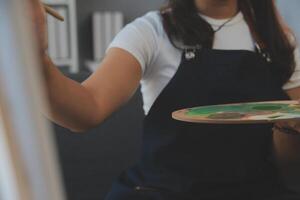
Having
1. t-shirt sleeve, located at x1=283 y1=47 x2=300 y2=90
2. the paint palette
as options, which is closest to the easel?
the paint palette

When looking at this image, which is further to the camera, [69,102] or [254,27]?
[254,27]

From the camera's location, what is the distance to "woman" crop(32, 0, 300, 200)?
0.91m

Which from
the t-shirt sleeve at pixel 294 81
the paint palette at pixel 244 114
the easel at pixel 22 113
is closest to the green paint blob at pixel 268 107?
the paint palette at pixel 244 114

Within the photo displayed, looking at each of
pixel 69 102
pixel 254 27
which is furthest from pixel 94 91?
pixel 254 27

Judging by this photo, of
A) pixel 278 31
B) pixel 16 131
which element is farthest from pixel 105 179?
pixel 16 131

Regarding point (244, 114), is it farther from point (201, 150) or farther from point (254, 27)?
point (254, 27)

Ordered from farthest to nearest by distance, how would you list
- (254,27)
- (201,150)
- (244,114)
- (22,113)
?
1. (254,27)
2. (201,150)
3. (244,114)
4. (22,113)

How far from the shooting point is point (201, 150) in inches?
37.0

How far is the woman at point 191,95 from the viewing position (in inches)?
35.9

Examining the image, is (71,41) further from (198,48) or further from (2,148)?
(2,148)

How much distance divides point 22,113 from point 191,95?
2.45ft

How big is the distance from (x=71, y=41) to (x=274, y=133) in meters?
1.97

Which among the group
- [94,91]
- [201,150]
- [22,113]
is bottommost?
[201,150]

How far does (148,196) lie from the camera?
906 mm
